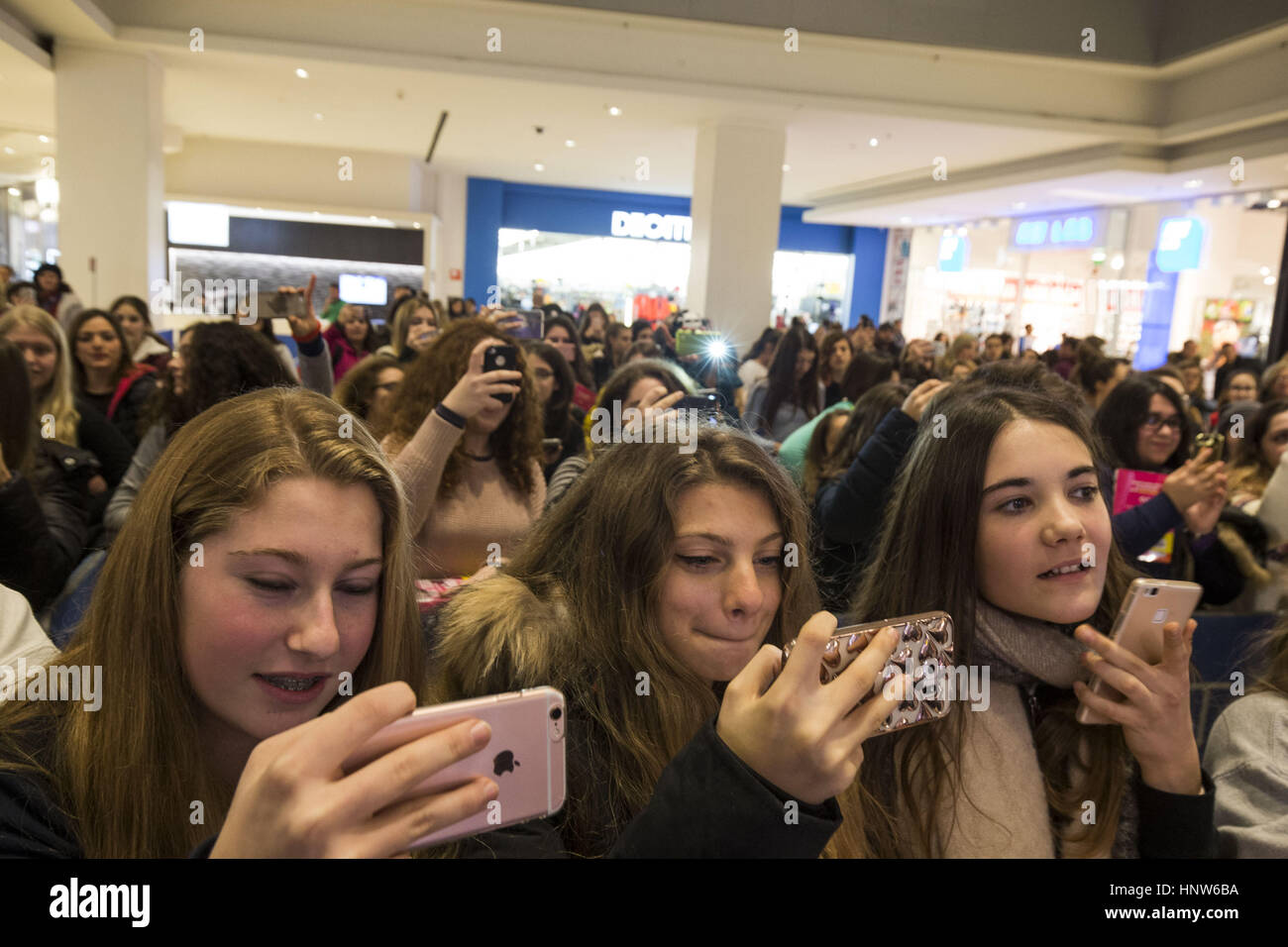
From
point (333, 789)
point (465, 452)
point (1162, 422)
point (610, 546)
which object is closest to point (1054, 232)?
point (1162, 422)

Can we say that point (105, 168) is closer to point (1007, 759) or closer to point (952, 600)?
point (952, 600)

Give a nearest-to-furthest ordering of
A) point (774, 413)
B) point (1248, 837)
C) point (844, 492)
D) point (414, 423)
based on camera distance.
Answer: point (1248, 837), point (844, 492), point (414, 423), point (774, 413)

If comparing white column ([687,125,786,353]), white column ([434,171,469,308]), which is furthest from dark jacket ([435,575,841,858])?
white column ([434,171,469,308])

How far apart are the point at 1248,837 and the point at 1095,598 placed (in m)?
0.41

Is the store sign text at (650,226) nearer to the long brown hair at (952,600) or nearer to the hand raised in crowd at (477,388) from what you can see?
the hand raised in crowd at (477,388)

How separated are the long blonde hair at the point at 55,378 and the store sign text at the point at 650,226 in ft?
53.5

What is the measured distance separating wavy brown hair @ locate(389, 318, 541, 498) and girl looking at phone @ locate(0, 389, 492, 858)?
1732 mm

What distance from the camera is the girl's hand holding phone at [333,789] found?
0.64 meters

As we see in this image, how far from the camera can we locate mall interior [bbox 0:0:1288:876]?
0.86m

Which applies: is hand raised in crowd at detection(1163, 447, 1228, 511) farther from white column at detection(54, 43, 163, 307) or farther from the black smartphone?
white column at detection(54, 43, 163, 307)

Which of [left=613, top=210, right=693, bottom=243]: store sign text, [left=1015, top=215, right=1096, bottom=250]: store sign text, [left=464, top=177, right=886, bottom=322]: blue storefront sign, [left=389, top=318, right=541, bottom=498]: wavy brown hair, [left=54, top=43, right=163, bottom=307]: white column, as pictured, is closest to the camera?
[left=389, top=318, right=541, bottom=498]: wavy brown hair
